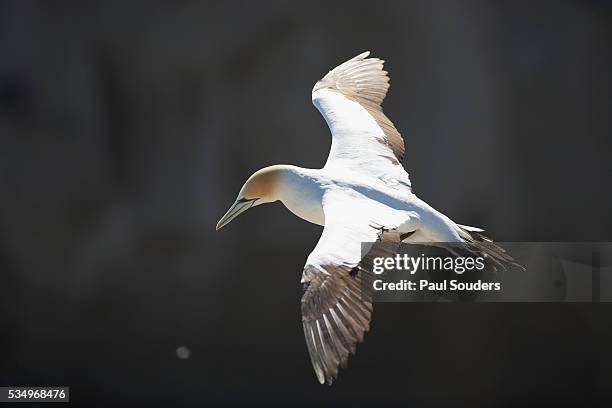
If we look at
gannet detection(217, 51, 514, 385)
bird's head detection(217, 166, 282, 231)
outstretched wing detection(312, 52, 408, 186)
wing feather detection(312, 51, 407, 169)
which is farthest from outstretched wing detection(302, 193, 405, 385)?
wing feather detection(312, 51, 407, 169)

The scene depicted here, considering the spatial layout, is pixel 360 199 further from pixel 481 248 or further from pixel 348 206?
pixel 481 248

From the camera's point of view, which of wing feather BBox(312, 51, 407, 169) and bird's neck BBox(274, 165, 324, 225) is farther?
wing feather BBox(312, 51, 407, 169)

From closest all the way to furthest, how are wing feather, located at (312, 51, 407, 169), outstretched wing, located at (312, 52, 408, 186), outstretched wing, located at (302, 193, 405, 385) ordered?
1. outstretched wing, located at (302, 193, 405, 385)
2. outstretched wing, located at (312, 52, 408, 186)
3. wing feather, located at (312, 51, 407, 169)

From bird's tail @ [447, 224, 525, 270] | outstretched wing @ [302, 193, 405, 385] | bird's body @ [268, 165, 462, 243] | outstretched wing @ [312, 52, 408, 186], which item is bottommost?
outstretched wing @ [302, 193, 405, 385]

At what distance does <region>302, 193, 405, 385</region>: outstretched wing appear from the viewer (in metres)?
2.88

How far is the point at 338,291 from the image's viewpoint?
3.00 m

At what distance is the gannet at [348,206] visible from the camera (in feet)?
9.67

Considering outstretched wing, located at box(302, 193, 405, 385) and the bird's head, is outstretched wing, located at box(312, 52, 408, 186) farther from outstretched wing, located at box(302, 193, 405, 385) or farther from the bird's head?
outstretched wing, located at box(302, 193, 405, 385)

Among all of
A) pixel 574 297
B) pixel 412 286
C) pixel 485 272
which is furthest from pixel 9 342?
pixel 574 297

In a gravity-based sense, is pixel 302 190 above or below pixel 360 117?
below

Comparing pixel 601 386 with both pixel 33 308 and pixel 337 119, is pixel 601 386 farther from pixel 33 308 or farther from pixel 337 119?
pixel 33 308

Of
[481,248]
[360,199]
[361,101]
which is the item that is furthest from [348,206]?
[361,101]

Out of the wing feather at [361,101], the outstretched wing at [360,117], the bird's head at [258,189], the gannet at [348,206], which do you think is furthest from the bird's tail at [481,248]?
the bird's head at [258,189]

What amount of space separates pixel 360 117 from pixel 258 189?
713mm
